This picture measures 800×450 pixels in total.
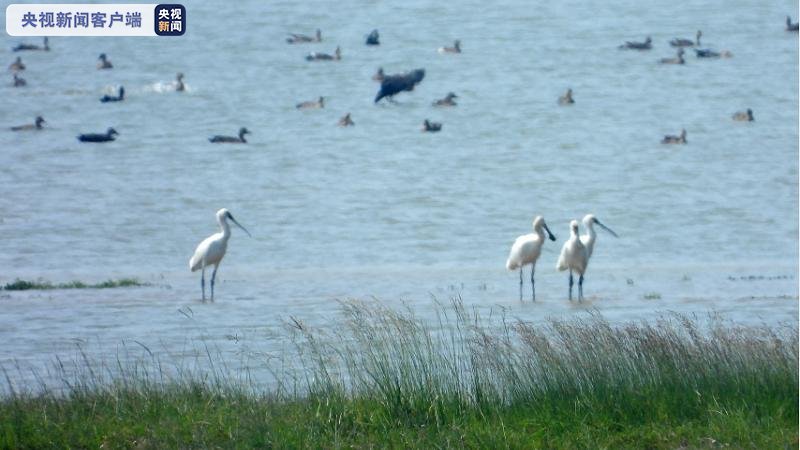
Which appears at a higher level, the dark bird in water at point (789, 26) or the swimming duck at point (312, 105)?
the dark bird in water at point (789, 26)

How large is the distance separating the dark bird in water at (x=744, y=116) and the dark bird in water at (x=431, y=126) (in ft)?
25.8

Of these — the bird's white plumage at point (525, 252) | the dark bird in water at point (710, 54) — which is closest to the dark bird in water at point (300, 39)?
the dark bird in water at point (710, 54)

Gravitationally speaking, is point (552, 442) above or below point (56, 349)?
above

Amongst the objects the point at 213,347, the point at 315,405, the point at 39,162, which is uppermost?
the point at 315,405

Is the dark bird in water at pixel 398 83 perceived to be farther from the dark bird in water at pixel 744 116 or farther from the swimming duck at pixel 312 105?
the dark bird in water at pixel 744 116

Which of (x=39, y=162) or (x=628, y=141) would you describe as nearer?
(x=39, y=162)

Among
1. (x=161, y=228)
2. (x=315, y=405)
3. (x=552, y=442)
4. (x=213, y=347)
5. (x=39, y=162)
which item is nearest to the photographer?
(x=552, y=442)

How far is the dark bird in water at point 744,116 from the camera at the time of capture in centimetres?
3891

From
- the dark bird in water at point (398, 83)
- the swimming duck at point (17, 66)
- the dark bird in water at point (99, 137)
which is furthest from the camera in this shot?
the swimming duck at point (17, 66)

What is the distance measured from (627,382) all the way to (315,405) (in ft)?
6.08

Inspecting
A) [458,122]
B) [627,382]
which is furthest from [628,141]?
[627,382]

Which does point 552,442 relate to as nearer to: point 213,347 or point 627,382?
point 627,382

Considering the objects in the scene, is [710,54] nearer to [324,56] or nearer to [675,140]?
[675,140]

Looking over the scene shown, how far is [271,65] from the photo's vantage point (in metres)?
47.3
